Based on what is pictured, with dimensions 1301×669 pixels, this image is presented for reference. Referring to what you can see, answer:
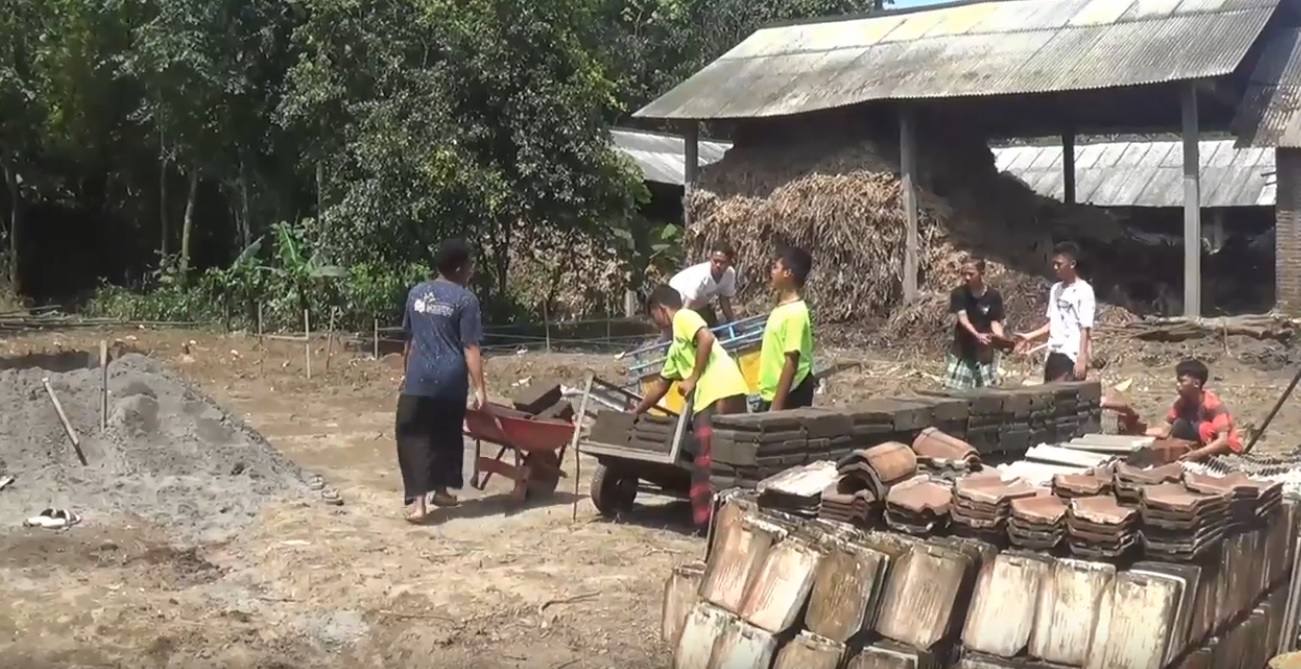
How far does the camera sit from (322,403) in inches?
613

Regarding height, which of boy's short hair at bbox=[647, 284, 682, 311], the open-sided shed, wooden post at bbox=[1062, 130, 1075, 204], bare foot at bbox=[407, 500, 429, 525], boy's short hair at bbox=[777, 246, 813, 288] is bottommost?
bare foot at bbox=[407, 500, 429, 525]

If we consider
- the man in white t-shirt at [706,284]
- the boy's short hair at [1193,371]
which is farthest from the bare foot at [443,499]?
the boy's short hair at [1193,371]

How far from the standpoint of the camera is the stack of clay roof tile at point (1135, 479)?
5.11 m

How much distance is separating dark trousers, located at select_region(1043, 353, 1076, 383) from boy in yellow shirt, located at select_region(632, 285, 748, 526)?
274 cm

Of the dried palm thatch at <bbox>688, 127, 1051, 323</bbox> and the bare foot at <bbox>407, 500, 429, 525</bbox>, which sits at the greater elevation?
the dried palm thatch at <bbox>688, 127, 1051, 323</bbox>

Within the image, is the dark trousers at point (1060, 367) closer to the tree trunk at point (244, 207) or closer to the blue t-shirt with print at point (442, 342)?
the blue t-shirt with print at point (442, 342)

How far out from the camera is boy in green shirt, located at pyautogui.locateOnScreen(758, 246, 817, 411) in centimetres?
807

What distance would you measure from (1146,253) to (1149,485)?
57.3 ft

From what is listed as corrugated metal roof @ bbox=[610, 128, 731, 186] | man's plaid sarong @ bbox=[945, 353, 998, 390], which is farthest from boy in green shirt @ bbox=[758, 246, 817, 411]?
corrugated metal roof @ bbox=[610, 128, 731, 186]

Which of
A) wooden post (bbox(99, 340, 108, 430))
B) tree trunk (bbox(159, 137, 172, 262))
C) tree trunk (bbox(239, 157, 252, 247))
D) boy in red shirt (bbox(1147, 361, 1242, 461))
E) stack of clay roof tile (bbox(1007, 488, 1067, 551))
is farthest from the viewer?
tree trunk (bbox(159, 137, 172, 262))

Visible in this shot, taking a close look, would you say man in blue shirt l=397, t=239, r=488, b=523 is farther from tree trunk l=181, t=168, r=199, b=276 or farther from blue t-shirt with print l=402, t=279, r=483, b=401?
tree trunk l=181, t=168, r=199, b=276

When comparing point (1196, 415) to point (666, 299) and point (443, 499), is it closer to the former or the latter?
point (666, 299)

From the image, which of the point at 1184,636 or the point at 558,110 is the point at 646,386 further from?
the point at 558,110

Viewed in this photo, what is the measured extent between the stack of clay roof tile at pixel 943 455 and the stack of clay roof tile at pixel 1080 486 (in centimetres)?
71
